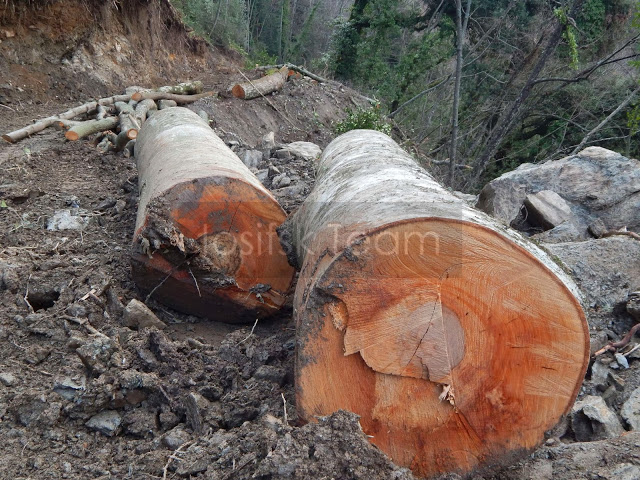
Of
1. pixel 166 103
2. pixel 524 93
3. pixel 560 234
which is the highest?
pixel 524 93

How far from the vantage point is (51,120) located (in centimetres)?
645

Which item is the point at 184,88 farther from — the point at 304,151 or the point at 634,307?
the point at 634,307

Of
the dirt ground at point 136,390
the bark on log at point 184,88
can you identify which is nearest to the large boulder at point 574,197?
the dirt ground at point 136,390

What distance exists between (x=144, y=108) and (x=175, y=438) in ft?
20.7

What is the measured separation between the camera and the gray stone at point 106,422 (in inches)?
85.7

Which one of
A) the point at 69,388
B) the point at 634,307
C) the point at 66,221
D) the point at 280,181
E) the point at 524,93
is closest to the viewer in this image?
the point at 69,388

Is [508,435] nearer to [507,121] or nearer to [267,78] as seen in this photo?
[507,121]

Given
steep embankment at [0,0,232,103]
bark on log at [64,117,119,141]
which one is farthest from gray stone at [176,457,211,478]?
steep embankment at [0,0,232,103]

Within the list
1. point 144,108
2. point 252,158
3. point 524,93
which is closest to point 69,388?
point 252,158

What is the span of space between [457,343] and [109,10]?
366 inches

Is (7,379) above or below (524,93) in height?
below

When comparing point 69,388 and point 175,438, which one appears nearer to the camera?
point 175,438

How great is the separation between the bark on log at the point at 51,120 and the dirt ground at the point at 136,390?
1966 millimetres

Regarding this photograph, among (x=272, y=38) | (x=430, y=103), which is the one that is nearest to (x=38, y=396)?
(x=430, y=103)
